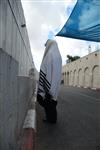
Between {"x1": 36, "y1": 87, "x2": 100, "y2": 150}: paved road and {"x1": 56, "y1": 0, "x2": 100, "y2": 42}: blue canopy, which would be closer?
{"x1": 36, "y1": 87, "x2": 100, "y2": 150}: paved road

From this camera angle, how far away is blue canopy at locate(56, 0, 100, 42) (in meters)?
11.1

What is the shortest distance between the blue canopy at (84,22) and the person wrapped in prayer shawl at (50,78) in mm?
2980

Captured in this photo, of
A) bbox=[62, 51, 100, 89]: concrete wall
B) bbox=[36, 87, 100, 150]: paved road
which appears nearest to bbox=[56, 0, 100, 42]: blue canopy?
bbox=[36, 87, 100, 150]: paved road

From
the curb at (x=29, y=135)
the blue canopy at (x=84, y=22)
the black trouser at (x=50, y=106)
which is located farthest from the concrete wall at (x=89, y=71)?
the curb at (x=29, y=135)

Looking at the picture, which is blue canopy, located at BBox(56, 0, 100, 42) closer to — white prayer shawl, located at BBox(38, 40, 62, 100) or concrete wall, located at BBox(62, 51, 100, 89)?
white prayer shawl, located at BBox(38, 40, 62, 100)

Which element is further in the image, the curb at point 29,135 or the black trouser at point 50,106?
the black trouser at point 50,106

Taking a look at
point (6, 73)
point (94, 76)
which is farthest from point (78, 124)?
point (94, 76)

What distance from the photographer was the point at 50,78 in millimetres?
8383

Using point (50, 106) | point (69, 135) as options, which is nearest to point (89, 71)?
point (50, 106)

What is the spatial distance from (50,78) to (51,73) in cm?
12

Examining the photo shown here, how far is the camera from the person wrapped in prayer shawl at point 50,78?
8.38m

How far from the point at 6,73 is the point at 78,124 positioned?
5.40 meters

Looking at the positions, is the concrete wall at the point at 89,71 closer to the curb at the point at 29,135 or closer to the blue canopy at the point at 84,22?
the blue canopy at the point at 84,22

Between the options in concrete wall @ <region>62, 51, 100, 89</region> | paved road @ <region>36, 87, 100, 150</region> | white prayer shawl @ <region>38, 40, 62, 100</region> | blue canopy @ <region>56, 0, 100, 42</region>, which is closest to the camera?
paved road @ <region>36, 87, 100, 150</region>
